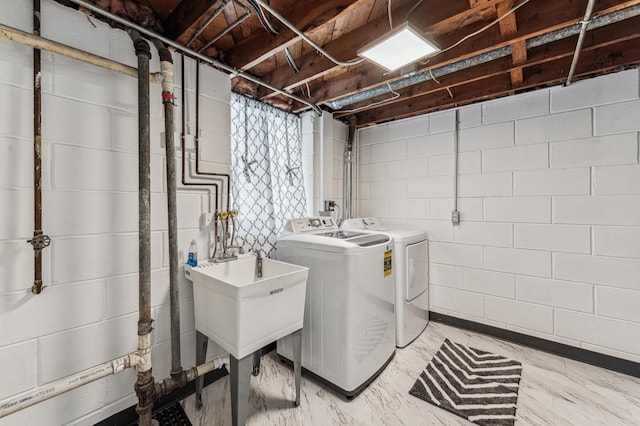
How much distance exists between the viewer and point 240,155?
224cm

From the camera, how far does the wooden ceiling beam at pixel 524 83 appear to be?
1892mm

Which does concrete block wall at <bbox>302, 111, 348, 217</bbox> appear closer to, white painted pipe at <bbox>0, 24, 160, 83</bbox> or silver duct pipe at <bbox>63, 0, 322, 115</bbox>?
silver duct pipe at <bbox>63, 0, 322, 115</bbox>

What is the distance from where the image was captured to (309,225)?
7.69 feet

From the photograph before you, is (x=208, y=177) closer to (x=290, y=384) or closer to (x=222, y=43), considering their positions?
(x=222, y=43)

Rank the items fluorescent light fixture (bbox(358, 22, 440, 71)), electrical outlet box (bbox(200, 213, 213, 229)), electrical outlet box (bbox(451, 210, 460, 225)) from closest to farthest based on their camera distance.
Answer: fluorescent light fixture (bbox(358, 22, 440, 71)), electrical outlet box (bbox(200, 213, 213, 229)), electrical outlet box (bbox(451, 210, 460, 225))

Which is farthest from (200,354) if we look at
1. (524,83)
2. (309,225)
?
(524,83)

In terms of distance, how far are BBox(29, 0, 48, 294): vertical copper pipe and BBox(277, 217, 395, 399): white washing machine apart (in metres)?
1.33

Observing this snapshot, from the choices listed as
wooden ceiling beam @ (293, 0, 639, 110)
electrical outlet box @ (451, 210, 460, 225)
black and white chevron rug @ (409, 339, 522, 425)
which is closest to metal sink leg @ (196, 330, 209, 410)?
black and white chevron rug @ (409, 339, 522, 425)

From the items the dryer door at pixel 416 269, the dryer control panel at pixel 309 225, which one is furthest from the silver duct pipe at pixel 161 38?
the dryer door at pixel 416 269

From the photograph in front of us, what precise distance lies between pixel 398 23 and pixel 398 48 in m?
0.18

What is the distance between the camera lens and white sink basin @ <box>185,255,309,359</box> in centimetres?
136

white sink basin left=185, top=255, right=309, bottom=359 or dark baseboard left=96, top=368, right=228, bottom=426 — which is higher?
white sink basin left=185, top=255, right=309, bottom=359

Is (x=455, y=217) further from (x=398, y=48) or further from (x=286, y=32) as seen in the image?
(x=286, y=32)

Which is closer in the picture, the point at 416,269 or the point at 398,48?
the point at 398,48
